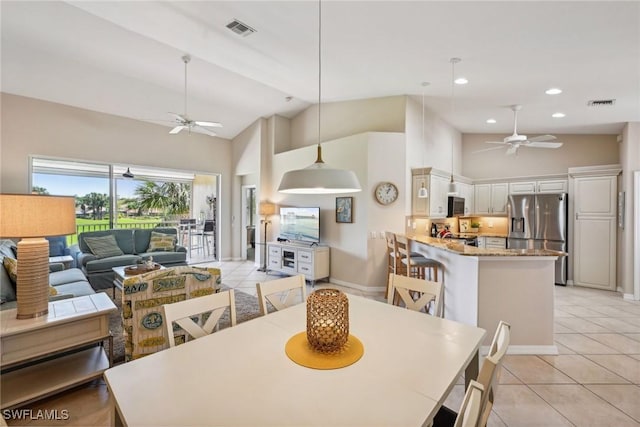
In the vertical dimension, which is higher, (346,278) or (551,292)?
(551,292)

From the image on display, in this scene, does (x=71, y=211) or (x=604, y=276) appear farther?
(x=604, y=276)

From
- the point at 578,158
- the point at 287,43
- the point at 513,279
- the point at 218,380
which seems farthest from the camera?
the point at 578,158

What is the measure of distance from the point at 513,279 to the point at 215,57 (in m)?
4.77

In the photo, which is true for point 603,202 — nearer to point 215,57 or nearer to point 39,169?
point 215,57

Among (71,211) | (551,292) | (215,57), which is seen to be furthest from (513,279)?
(215,57)

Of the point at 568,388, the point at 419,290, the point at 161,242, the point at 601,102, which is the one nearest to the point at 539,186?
the point at 601,102

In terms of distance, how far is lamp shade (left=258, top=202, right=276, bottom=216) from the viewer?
6.73 m

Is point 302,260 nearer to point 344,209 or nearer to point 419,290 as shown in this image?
point 344,209

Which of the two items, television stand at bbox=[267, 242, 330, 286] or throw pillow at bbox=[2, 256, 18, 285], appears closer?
throw pillow at bbox=[2, 256, 18, 285]

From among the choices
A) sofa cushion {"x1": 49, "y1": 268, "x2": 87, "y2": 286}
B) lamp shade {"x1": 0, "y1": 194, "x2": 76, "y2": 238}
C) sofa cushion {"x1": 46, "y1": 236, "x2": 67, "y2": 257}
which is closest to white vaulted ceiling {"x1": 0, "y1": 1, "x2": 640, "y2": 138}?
lamp shade {"x1": 0, "y1": 194, "x2": 76, "y2": 238}

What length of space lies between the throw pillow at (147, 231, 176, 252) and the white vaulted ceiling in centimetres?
254

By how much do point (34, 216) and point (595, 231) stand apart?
774 centimetres

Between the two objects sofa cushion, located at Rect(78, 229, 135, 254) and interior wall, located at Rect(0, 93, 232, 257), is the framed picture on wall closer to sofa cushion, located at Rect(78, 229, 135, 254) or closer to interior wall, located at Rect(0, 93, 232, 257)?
interior wall, located at Rect(0, 93, 232, 257)

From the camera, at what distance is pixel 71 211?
222 cm
